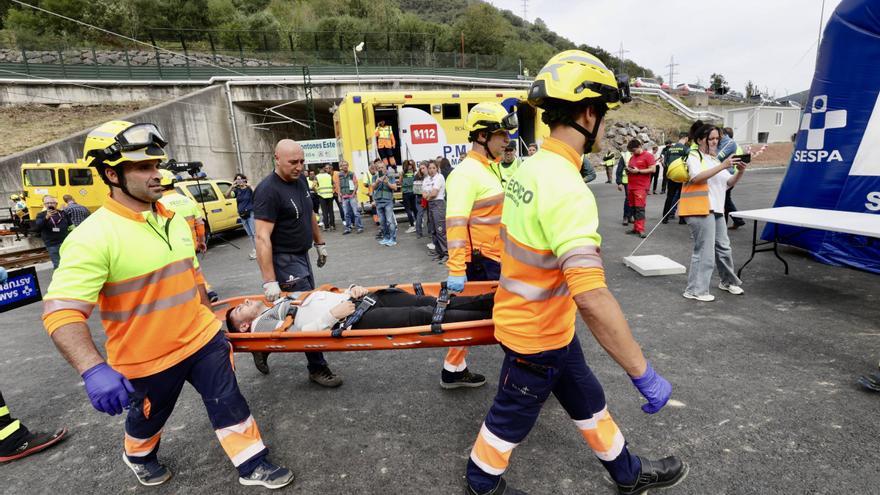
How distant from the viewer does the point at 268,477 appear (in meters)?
2.33

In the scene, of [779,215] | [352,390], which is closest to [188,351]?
[352,390]

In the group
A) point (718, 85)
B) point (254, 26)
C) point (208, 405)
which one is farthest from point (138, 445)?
point (718, 85)

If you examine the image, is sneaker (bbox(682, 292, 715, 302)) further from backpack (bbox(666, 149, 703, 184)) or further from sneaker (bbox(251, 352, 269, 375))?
sneaker (bbox(251, 352, 269, 375))

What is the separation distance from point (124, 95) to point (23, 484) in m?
26.1

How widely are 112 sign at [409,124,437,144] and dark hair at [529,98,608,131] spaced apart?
11.4m

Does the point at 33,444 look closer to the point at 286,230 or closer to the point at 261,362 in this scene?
the point at 261,362

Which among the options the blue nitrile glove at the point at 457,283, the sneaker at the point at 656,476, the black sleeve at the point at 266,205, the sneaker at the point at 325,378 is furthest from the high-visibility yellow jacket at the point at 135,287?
the sneaker at the point at 656,476

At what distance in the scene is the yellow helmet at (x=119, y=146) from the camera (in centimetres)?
209

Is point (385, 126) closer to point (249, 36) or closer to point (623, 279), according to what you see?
point (623, 279)

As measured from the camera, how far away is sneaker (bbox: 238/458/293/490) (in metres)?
2.32

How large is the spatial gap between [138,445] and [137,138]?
179 centimetres

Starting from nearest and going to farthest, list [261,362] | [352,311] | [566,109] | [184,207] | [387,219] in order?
[566,109] → [352,311] → [261,362] → [184,207] → [387,219]

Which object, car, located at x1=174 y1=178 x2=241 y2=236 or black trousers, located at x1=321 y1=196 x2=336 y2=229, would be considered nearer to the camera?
car, located at x1=174 y1=178 x2=241 y2=236


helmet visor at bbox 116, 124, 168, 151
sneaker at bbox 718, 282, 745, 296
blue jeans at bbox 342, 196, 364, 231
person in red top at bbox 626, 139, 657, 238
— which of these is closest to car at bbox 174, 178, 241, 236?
blue jeans at bbox 342, 196, 364, 231
